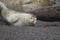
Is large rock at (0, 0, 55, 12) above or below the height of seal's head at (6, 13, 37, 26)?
above

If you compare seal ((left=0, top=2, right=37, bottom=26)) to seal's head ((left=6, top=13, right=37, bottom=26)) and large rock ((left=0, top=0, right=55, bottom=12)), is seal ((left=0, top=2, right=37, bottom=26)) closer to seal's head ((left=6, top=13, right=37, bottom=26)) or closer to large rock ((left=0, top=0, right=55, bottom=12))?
seal's head ((left=6, top=13, right=37, bottom=26))

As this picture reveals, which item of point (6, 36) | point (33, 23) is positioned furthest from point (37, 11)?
point (6, 36)

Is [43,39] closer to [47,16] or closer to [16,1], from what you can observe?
[47,16]

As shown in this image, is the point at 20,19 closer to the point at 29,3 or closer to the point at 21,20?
the point at 21,20

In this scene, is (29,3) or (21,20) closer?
(21,20)

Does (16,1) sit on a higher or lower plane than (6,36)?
higher

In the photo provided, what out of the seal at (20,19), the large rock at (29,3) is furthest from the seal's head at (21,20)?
the large rock at (29,3)

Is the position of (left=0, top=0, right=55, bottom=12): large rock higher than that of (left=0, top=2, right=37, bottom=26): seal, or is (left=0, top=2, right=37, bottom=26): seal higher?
(left=0, top=0, right=55, bottom=12): large rock

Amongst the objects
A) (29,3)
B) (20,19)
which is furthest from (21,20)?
(29,3)

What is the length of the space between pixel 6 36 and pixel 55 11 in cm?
79

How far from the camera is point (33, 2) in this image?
6.35 feet

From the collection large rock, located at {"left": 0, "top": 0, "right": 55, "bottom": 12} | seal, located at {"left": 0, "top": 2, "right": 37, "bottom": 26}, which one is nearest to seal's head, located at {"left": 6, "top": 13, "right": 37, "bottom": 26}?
seal, located at {"left": 0, "top": 2, "right": 37, "bottom": 26}

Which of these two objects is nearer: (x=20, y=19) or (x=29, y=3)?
(x=20, y=19)

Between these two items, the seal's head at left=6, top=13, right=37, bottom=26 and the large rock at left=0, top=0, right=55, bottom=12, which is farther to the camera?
the large rock at left=0, top=0, right=55, bottom=12
